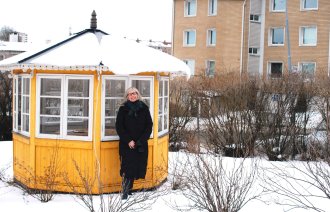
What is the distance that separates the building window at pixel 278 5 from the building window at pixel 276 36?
1350 mm

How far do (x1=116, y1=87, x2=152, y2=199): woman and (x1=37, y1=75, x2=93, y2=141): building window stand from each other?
1.91 feet

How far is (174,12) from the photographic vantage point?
35.0 m

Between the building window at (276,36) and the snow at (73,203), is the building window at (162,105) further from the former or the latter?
the building window at (276,36)

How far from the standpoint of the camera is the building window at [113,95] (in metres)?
8.17

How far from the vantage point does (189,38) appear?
1357 inches

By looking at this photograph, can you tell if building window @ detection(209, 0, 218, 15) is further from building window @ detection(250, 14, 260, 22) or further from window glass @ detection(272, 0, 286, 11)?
window glass @ detection(272, 0, 286, 11)

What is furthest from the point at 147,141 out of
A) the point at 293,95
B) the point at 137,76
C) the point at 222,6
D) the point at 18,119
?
the point at 222,6

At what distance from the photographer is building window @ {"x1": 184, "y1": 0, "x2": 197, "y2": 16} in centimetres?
3409

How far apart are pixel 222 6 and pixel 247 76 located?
62.0 feet

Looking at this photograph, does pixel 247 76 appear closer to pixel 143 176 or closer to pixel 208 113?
pixel 208 113

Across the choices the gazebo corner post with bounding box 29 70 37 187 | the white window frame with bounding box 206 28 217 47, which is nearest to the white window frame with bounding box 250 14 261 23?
the white window frame with bounding box 206 28 217 47

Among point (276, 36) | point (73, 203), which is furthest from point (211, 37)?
point (73, 203)

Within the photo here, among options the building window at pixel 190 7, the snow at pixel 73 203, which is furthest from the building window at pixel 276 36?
the snow at pixel 73 203

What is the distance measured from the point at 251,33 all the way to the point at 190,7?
4.75m
